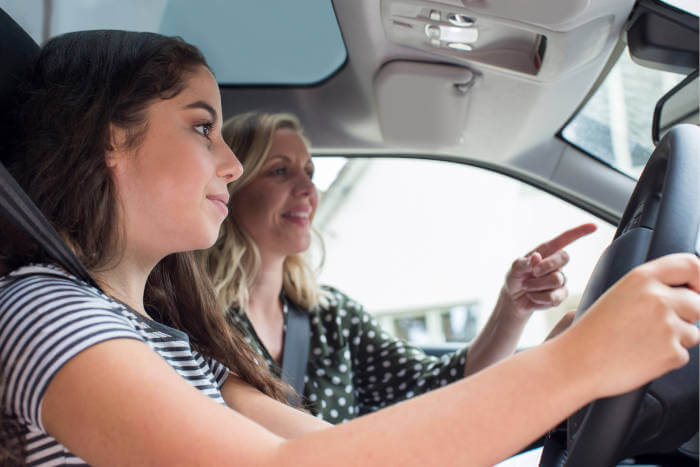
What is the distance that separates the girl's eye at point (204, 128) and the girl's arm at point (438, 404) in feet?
1.64

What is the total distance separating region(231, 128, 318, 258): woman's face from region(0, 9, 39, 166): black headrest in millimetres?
901

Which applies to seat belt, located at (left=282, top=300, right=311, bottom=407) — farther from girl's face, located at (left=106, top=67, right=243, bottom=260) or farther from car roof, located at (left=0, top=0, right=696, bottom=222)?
girl's face, located at (left=106, top=67, right=243, bottom=260)


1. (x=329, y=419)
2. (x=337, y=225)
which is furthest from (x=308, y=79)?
(x=337, y=225)

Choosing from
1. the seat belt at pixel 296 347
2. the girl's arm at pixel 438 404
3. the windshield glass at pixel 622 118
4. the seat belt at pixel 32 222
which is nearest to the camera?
the girl's arm at pixel 438 404

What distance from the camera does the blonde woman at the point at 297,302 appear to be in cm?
192

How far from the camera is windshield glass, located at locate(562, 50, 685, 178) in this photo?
1478 mm

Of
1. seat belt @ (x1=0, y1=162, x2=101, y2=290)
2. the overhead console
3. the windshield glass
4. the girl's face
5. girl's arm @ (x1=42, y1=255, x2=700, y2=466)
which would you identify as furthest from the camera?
the windshield glass

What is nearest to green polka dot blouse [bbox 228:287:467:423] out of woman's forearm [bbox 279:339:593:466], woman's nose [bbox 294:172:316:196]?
woman's nose [bbox 294:172:316:196]

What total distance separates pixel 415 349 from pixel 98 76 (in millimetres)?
1231

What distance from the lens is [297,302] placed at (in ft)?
6.91

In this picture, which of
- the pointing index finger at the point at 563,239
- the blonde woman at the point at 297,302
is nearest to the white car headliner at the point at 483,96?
the blonde woman at the point at 297,302

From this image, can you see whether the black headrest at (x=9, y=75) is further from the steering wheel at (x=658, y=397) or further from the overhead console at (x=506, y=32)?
the steering wheel at (x=658, y=397)

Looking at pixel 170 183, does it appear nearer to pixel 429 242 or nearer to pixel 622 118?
pixel 622 118

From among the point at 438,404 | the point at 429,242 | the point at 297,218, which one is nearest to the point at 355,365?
the point at 297,218
